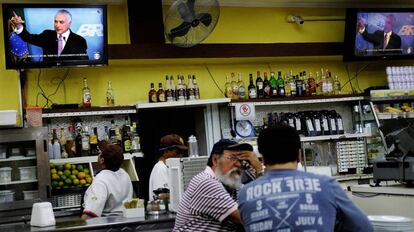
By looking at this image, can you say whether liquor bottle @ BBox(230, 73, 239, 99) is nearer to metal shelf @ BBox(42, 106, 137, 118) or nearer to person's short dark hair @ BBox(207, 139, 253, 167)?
metal shelf @ BBox(42, 106, 137, 118)

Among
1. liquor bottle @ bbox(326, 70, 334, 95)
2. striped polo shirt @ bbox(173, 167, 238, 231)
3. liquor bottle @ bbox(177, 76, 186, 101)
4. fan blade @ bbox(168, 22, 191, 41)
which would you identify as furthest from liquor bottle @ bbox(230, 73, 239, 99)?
striped polo shirt @ bbox(173, 167, 238, 231)

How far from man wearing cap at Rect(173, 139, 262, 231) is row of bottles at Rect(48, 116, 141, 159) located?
11.0 feet

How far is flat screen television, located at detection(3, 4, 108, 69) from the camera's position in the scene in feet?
19.4

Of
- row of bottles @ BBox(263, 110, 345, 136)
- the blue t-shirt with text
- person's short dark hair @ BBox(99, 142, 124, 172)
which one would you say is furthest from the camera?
row of bottles @ BBox(263, 110, 345, 136)

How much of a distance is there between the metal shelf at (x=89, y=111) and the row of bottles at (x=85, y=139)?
206 millimetres

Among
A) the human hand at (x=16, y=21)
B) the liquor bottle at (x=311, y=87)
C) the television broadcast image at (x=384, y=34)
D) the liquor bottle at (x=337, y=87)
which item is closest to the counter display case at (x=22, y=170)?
the human hand at (x=16, y=21)

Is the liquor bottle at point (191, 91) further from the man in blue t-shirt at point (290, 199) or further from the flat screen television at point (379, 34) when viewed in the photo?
the man in blue t-shirt at point (290, 199)

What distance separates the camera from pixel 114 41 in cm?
677

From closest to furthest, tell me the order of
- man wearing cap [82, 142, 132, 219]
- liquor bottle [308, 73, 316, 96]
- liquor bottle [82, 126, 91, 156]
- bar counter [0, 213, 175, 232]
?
bar counter [0, 213, 175, 232], man wearing cap [82, 142, 132, 219], liquor bottle [82, 126, 91, 156], liquor bottle [308, 73, 316, 96]

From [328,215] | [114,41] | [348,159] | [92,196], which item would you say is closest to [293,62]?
[348,159]

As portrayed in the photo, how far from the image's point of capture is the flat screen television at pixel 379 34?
23.9ft

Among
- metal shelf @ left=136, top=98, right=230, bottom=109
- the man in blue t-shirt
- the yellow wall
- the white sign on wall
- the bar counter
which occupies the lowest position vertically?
the bar counter

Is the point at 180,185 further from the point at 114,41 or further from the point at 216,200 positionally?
the point at 114,41

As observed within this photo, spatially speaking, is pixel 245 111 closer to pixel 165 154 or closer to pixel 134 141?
pixel 134 141
